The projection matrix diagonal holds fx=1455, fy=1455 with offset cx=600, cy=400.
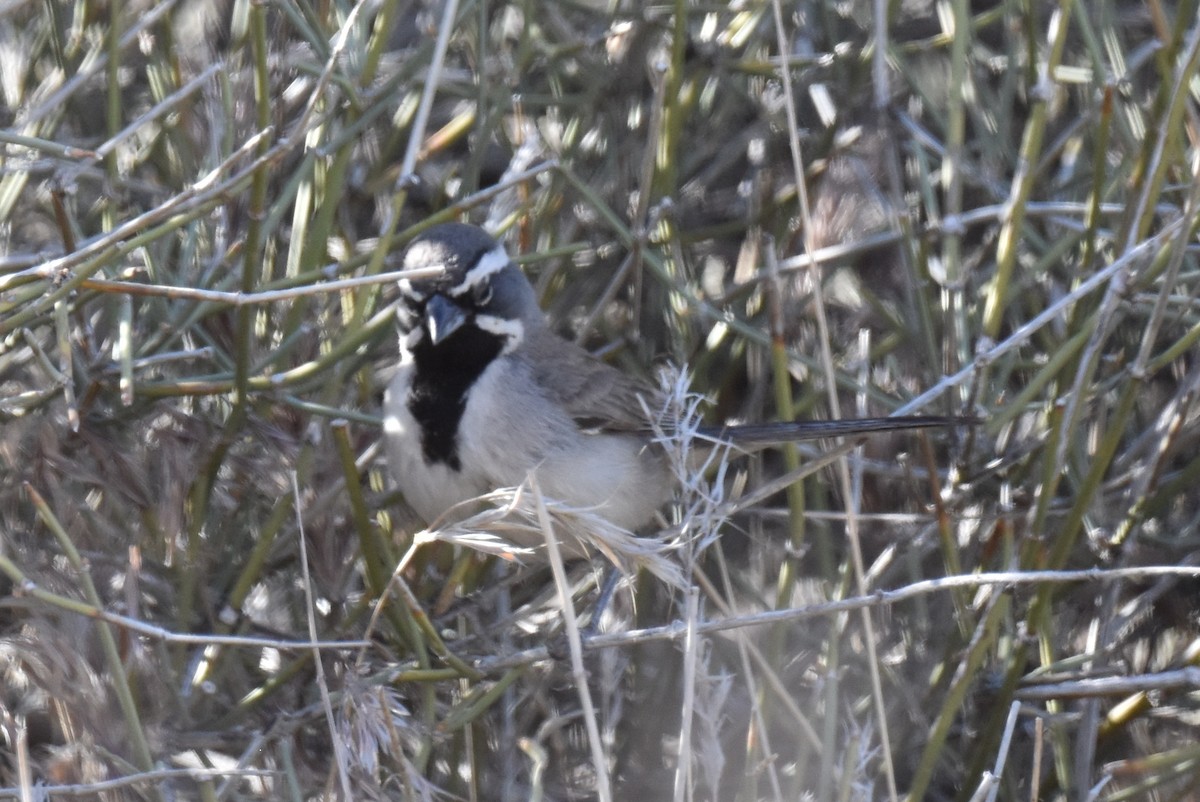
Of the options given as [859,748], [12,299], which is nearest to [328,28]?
[12,299]

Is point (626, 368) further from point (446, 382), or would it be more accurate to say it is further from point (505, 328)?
point (446, 382)

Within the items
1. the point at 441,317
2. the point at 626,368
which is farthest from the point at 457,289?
the point at 626,368

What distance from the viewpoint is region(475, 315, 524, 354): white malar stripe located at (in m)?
3.75

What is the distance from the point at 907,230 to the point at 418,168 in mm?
1578

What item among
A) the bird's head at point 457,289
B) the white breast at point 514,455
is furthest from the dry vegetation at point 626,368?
the white breast at point 514,455

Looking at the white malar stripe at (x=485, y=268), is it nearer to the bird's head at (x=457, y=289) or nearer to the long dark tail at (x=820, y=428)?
the bird's head at (x=457, y=289)

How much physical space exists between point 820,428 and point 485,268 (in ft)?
3.01

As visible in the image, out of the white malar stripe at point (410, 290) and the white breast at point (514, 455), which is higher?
the white malar stripe at point (410, 290)

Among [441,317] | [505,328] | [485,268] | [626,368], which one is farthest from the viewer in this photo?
[626,368]

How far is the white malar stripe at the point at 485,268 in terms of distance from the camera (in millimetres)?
3584

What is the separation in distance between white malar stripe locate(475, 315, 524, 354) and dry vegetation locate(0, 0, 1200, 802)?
0.18 metres

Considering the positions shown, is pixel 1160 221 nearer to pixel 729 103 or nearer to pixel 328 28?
pixel 729 103

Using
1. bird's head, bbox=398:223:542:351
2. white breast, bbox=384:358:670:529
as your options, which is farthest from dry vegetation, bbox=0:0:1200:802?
white breast, bbox=384:358:670:529

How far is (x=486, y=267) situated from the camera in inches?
143
